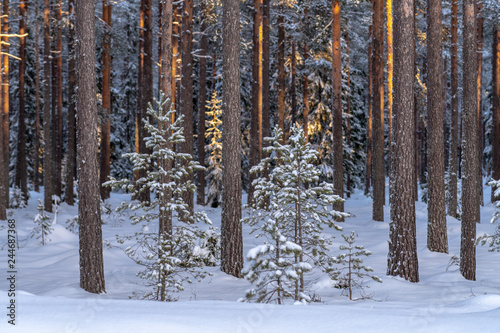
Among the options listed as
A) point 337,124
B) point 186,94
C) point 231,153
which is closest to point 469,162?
point 231,153

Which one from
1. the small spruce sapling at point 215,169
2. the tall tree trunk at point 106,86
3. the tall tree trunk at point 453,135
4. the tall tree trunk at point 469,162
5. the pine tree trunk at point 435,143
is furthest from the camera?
the small spruce sapling at point 215,169

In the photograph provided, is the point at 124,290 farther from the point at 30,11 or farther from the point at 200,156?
the point at 30,11

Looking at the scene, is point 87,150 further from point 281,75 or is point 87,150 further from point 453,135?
point 453,135

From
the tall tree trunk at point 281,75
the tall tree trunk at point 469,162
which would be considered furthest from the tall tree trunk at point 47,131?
the tall tree trunk at point 469,162

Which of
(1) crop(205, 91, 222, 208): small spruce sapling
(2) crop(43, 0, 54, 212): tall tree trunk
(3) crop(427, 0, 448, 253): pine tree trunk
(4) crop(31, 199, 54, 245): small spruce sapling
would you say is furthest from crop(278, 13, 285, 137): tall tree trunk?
(4) crop(31, 199, 54, 245): small spruce sapling

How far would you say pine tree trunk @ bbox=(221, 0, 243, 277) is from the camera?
9.77 meters

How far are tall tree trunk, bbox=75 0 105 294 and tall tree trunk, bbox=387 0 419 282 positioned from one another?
18.8 feet

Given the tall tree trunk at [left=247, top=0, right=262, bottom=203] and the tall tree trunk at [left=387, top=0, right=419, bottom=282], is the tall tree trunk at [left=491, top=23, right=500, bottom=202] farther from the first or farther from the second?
the tall tree trunk at [left=387, top=0, right=419, bottom=282]

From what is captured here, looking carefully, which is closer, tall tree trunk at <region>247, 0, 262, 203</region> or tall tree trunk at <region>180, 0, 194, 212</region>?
tall tree trunk at <region>180, 0, 194, 212</region>

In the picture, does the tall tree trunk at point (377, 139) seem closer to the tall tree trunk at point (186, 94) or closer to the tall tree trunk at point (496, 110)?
the tall tree trunk at point (496, 110)

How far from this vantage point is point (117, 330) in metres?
4.22

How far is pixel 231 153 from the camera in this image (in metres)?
9.88

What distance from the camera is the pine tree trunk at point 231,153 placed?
32.0ft

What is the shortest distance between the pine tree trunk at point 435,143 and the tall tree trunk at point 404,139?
125 inches
